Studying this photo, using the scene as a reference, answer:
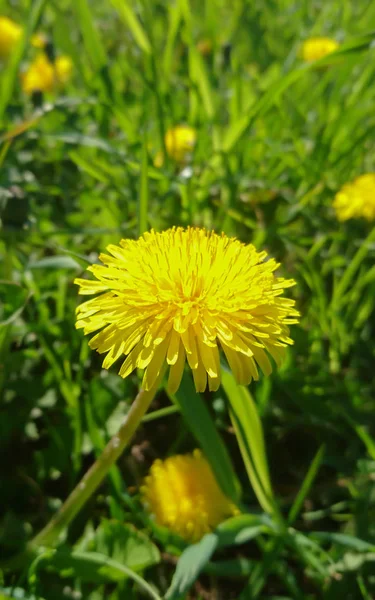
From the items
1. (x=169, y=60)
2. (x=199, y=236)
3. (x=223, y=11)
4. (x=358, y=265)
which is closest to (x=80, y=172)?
(x=169, y=60)

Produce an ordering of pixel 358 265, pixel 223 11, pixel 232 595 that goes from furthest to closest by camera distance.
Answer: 1. pixel 223 11
2. pixel 358 265
3. pixel 232 595

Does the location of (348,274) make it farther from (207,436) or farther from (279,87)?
(207,436)

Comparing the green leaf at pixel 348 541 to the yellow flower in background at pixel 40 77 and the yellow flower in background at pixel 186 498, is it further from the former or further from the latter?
the yellow flower in background at pixel 40 77

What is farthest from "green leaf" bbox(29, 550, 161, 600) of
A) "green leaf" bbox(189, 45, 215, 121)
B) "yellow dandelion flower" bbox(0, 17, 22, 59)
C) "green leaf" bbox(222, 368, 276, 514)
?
"yellow dandelion flower" bbox(0, 17, 22, 59)

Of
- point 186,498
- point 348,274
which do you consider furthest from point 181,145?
point 186,498

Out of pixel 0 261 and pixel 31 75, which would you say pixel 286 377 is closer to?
pixel 0 261

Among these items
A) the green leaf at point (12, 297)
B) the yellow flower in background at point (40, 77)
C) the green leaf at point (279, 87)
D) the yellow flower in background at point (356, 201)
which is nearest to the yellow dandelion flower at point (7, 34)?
the yellow flower in background at point (40, 77)
